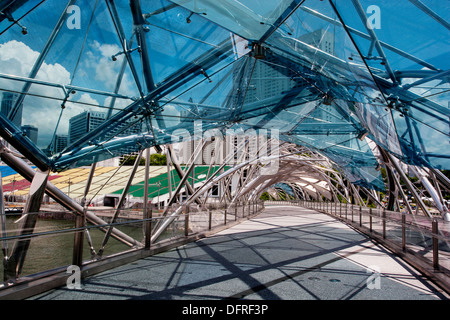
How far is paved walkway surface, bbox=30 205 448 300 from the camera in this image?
16.3 ft

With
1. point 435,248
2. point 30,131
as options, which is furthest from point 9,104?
point 435,248

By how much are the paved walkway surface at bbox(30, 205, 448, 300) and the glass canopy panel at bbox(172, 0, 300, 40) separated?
430 centimetres

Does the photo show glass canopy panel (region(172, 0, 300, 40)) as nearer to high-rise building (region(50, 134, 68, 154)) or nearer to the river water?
high-rise building (region(50, 134, 68, 154))

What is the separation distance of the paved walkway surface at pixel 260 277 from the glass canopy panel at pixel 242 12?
430 cm

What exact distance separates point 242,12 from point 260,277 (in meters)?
4.45

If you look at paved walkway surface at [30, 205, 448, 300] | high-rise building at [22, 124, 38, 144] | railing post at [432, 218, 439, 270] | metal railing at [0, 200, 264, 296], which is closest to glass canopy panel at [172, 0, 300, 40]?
high-rise building at [22, 124, 38, 144]

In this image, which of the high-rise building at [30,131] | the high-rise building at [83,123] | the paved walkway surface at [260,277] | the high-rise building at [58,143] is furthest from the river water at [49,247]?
the high-rise building at [83,123]

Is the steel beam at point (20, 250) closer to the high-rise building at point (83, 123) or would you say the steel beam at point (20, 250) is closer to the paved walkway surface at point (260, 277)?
the paved walkway surface at point (260, 277)

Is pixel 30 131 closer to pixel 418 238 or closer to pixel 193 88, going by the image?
pixel 193 88

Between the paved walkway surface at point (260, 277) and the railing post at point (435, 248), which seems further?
the railing post at point (435, 248)

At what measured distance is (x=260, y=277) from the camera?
602 cm

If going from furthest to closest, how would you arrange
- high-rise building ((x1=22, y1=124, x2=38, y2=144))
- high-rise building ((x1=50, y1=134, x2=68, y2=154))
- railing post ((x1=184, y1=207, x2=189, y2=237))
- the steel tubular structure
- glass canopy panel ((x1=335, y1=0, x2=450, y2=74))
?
railing post ((x1=184, y1=207, x2=189, y2=237))
high-rise building ((x1=50, y1=134, x2=68, y2=154))
high-rise building ((x1=22, y1=124, x2=38, y2=144))
the steel tubular structure
glass canopy panel ((x1=335, y1=0, x2=450, y2=74))

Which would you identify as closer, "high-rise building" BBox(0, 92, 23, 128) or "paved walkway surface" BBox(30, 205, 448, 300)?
"paved walkway surface" BBox(30, 205, 448, 300)

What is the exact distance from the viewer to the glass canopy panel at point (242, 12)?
542 cm
